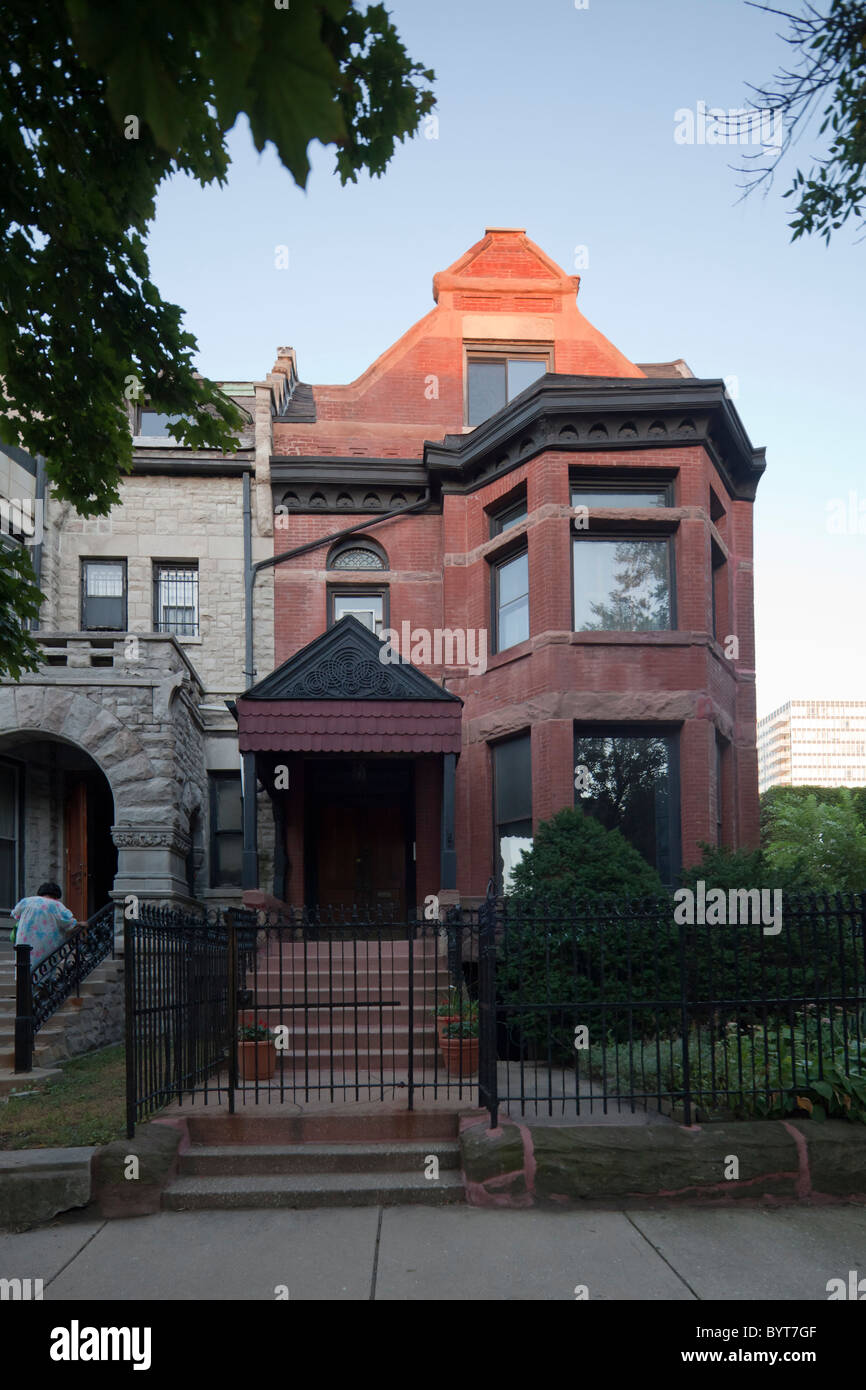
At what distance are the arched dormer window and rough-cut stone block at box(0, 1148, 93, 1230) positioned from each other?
1164 cm

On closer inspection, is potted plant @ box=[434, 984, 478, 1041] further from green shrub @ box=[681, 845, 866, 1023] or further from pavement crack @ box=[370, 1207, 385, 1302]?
pavement crack @ box=[370, 1207, 385, 1302]

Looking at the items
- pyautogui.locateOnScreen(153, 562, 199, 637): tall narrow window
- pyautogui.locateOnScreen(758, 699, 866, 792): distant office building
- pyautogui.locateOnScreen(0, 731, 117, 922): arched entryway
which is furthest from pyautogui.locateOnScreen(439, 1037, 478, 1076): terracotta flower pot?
pyautogui.locateOnScreen(758, 699, 866, 792): distant office building

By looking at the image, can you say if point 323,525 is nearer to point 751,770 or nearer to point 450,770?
point 450,770

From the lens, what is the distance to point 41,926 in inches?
431

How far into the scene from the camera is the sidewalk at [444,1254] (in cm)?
512

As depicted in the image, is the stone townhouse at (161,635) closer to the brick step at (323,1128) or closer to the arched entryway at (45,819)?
the arched entryway at (45,819)

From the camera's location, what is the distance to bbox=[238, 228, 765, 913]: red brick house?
13.8m

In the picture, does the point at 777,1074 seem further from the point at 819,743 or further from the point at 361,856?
the point at 819,743

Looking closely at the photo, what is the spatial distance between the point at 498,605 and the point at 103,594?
21.5ft

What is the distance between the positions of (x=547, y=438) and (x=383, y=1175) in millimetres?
10494

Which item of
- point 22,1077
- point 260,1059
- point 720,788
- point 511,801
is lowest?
point 22,1077

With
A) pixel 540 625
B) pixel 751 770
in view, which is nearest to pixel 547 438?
pixel 540 625

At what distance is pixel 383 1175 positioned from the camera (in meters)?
6.84

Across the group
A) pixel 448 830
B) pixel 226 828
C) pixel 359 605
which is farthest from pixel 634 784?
pixel 226 828
